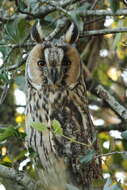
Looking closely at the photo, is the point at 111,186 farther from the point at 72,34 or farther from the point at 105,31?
the point at 72,34

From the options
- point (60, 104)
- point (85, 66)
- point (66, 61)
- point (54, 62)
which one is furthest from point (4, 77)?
point (85, 66)

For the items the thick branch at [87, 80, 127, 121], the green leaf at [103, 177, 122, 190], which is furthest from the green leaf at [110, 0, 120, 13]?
the green leaf at [103, 177, 122, 190]

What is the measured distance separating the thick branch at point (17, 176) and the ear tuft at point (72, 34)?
1.36 metres

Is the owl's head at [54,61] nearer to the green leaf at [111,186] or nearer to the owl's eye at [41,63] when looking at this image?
the owl's eye at [41,63]

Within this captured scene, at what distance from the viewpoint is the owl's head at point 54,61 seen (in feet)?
12.6

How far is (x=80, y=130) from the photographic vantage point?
3.97 metres

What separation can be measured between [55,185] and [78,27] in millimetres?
1173

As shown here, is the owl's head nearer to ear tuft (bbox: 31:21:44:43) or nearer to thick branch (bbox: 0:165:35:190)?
ear tuft (bbox: 31:21:44:43)

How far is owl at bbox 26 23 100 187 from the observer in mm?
3828

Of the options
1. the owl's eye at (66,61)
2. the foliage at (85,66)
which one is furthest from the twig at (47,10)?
the owl's eye at (66,61)

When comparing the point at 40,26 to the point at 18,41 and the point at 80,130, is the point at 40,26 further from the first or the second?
the point at 80,130

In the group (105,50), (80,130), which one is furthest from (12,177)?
(105,50)

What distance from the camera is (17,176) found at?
3.05 meters

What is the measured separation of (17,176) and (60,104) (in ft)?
3.85
